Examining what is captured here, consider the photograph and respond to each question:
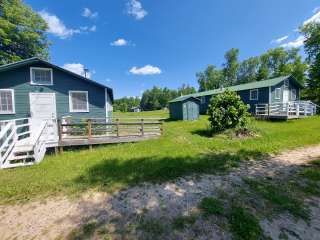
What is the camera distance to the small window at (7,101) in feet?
31.4

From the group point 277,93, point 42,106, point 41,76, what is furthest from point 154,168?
point 277,93

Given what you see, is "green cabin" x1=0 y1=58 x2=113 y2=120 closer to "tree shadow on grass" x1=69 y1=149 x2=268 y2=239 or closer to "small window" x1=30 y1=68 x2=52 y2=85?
"small window" x1=30 y1=68 x2=52 y2=85

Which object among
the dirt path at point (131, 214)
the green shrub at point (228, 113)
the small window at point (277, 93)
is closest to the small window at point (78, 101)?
the green shrub at point (228, 113)

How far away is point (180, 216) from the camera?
3002 mm

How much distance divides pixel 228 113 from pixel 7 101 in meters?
12.8

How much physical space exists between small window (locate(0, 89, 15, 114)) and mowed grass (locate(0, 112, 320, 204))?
5950 millimetres

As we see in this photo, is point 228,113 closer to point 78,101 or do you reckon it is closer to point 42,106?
point 78,101

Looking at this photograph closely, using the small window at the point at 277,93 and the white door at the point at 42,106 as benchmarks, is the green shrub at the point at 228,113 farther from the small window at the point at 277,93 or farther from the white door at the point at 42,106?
the small window at the point at 277,93

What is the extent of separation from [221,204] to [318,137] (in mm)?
8352

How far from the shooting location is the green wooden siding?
381 inches

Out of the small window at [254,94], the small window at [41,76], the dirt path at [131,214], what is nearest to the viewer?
the dirt path at [131,214]

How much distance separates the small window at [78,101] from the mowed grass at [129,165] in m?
4.70

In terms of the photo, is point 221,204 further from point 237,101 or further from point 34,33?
point 34,33

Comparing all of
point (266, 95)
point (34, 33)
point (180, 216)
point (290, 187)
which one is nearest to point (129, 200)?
point (180, 216)
